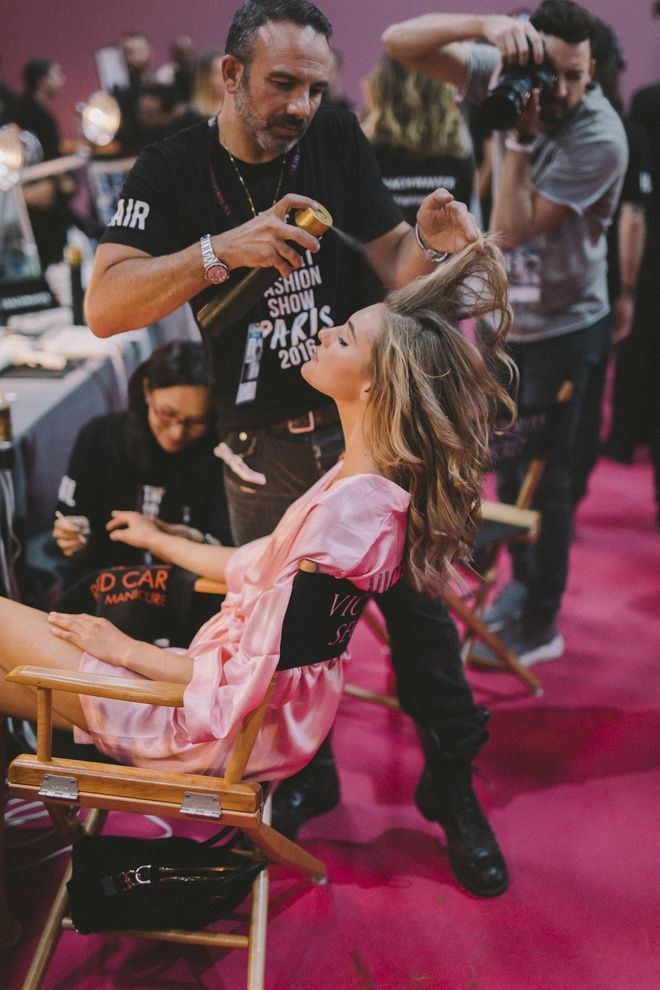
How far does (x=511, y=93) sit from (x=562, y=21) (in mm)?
402

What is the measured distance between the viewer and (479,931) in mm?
1765

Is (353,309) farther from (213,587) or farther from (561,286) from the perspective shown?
(561,286)

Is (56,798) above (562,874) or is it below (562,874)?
above

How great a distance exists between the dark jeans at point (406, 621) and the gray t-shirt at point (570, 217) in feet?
2.57

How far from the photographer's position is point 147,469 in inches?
86.3

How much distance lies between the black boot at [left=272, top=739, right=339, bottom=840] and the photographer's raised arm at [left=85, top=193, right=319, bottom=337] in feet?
3.28

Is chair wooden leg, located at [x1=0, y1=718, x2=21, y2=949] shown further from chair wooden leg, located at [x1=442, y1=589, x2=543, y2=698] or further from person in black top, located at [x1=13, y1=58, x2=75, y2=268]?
person in black top, located at [x1=13, y1=58, x2=75, y2=268]

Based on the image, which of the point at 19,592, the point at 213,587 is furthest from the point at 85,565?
the point at 213,587

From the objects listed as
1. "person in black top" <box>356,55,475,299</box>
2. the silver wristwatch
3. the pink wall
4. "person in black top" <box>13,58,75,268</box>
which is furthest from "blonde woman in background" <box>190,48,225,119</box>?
the silver wristwatch

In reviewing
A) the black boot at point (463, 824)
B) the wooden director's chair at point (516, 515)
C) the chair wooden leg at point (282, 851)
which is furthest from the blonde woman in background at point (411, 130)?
the chair wooden leg at point (282, 851)

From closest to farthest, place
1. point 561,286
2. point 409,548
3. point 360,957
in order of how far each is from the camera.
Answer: point 409,548
point 360,957
point 561,286

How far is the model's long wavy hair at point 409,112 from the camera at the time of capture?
2.83 meters

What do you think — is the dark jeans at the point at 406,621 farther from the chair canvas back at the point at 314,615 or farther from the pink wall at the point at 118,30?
the pink wall at the point at 118,30

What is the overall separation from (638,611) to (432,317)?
1805 millimetres
